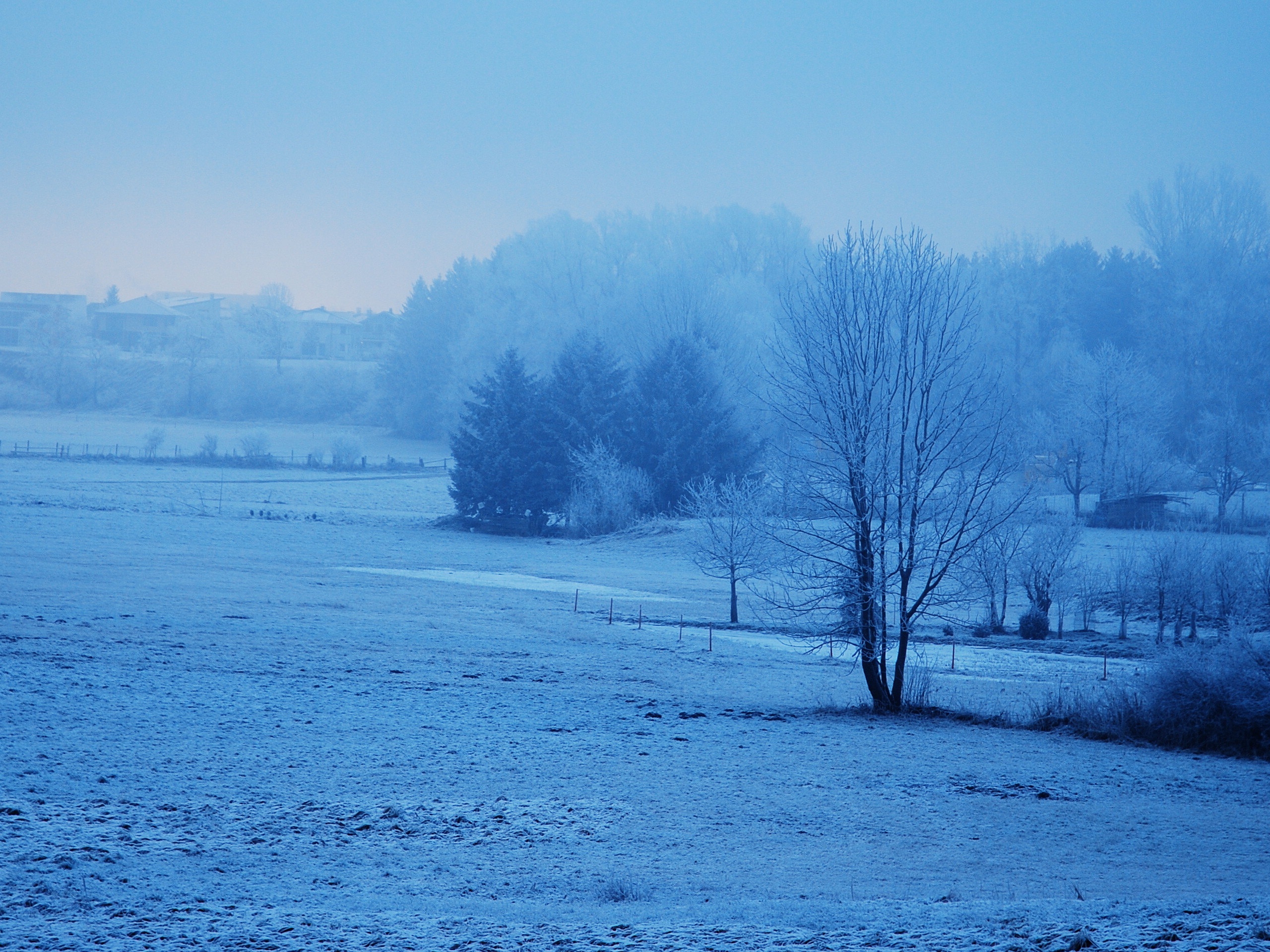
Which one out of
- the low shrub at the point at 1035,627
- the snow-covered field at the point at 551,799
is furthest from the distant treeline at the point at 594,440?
the snow-covered field at the point at 551,799

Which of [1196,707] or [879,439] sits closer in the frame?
[1196,707]

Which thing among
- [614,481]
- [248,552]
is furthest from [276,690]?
[614,481]

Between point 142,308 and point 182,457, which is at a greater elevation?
point 142,308

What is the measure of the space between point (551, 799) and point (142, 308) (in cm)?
16329

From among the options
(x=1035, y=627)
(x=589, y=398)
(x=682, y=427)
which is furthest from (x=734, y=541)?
(x=589, y=398)

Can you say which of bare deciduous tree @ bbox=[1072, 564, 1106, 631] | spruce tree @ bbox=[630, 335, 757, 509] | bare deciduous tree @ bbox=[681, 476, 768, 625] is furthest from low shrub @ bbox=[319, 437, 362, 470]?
bare deciduous tree @ bbox=[1072, 564, 1106, 631]

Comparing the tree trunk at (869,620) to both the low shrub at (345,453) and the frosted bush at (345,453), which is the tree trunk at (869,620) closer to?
the low shrub at (345,453)

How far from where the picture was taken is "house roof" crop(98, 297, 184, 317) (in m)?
155

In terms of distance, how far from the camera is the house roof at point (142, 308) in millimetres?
154625

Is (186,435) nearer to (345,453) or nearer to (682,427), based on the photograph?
(345,453)

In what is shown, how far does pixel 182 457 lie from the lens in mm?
75688

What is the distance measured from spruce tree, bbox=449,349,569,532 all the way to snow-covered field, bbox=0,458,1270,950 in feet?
96.5

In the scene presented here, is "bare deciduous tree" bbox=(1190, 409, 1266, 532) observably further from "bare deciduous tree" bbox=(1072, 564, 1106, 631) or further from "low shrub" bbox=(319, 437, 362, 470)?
"low shrub" bbox=(319, 437, 362, 470)

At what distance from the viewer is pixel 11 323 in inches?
5979
